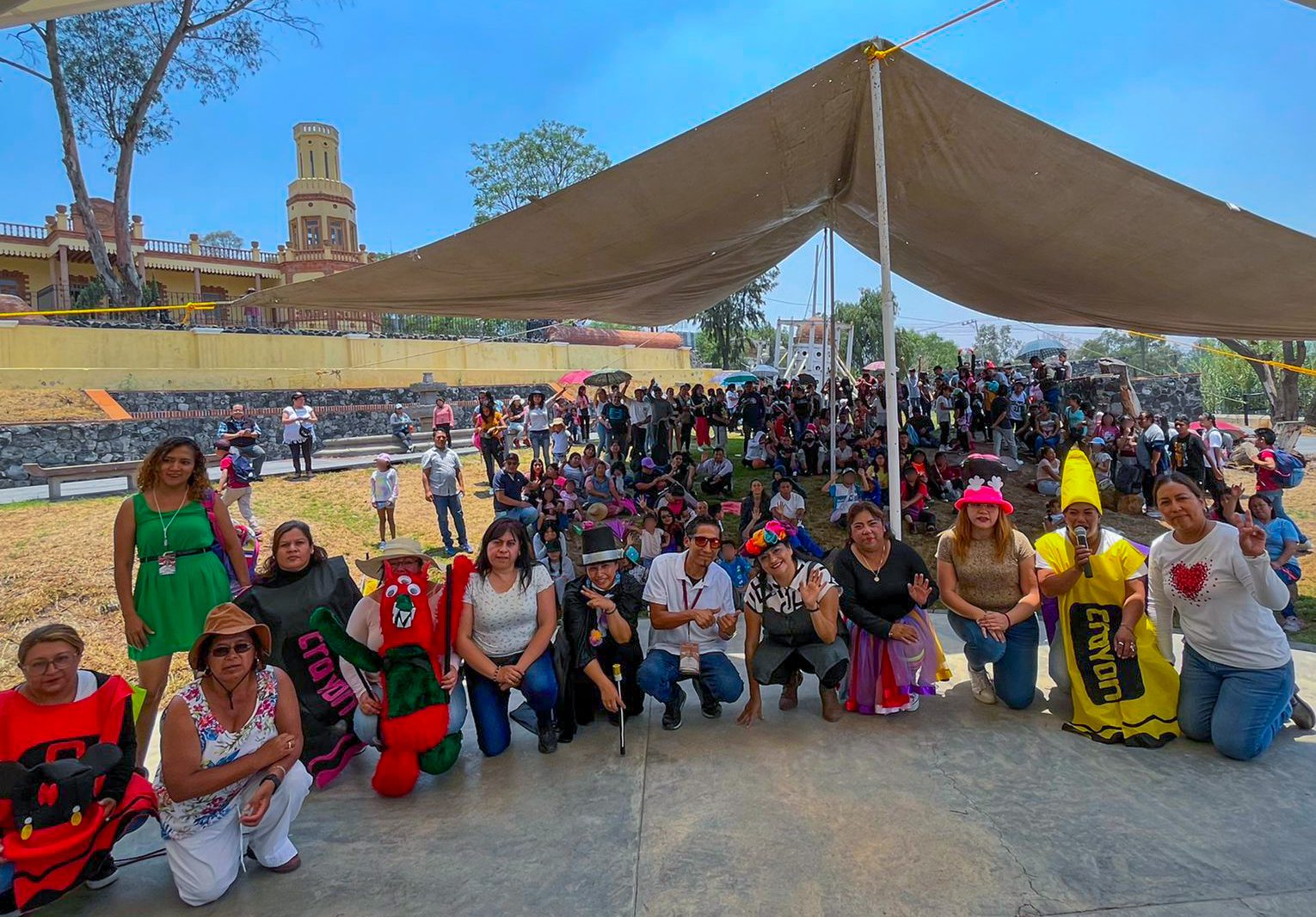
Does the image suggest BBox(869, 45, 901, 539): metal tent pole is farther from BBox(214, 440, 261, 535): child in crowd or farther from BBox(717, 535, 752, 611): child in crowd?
BBox(214, 440, 261, 535): child in crowd

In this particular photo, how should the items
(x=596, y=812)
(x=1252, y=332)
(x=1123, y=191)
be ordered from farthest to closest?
(x=1252, y=332)
(x=1123, y=191)
(x=596, y=812)

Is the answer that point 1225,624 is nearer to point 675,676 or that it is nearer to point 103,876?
point 675,676

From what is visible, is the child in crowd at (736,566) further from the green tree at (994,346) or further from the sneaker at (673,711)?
the green tree at (994,346)

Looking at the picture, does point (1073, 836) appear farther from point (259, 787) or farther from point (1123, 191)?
point (1123, 191)

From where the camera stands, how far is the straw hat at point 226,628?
2439 mm

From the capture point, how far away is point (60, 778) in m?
2.25

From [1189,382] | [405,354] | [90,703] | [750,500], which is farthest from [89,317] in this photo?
[1189,382]

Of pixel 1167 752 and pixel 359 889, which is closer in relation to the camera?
pixel 359 889

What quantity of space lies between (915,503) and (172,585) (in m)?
7.55

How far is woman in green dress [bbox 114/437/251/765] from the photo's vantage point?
10.2ft

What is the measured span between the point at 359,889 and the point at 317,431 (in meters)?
16.0

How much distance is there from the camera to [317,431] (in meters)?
16.6

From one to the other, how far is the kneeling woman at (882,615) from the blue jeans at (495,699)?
5.02 ft

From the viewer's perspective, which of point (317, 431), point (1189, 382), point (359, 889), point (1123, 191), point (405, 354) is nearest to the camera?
point (359, 889)
